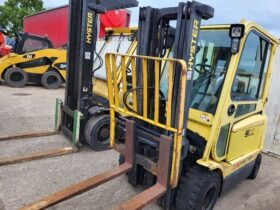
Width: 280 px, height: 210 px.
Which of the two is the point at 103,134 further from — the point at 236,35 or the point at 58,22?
the point at 58,22

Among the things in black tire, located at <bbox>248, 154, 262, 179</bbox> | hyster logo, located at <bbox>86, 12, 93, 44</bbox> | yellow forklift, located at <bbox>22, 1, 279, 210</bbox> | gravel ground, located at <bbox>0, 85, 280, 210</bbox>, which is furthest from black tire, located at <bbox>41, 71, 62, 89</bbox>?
black tire, located at <bbox>248, 154, 262, 179</bbox>

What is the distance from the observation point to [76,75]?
5.00 meters

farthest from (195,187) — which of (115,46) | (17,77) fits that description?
(17,77)

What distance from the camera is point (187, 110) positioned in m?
2.87

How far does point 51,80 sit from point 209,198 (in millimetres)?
9054

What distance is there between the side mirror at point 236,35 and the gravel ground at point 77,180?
182 centimetres

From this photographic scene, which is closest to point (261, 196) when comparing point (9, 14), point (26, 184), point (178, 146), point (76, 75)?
point (178, 146)

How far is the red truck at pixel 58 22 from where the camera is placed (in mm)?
11781

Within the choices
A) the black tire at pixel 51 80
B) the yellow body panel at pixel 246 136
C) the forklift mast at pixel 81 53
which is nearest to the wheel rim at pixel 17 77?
the black tire at pixel 51 80

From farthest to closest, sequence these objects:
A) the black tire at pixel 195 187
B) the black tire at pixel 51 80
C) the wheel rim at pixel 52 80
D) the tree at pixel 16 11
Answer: the tree at pixel 16 11 < the wheel rim at pixel 52 80 < the black tire at pixel 51 80 < the black tire at pixel 195 187

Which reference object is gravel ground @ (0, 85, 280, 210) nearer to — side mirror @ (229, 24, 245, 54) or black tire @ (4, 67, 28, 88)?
side mirror @ (229, 24, 245, 54)

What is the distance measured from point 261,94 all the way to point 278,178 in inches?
60.8

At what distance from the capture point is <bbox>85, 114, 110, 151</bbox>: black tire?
15.7ft

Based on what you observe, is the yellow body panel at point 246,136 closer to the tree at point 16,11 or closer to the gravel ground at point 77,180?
the gravel ground at point 77,180
